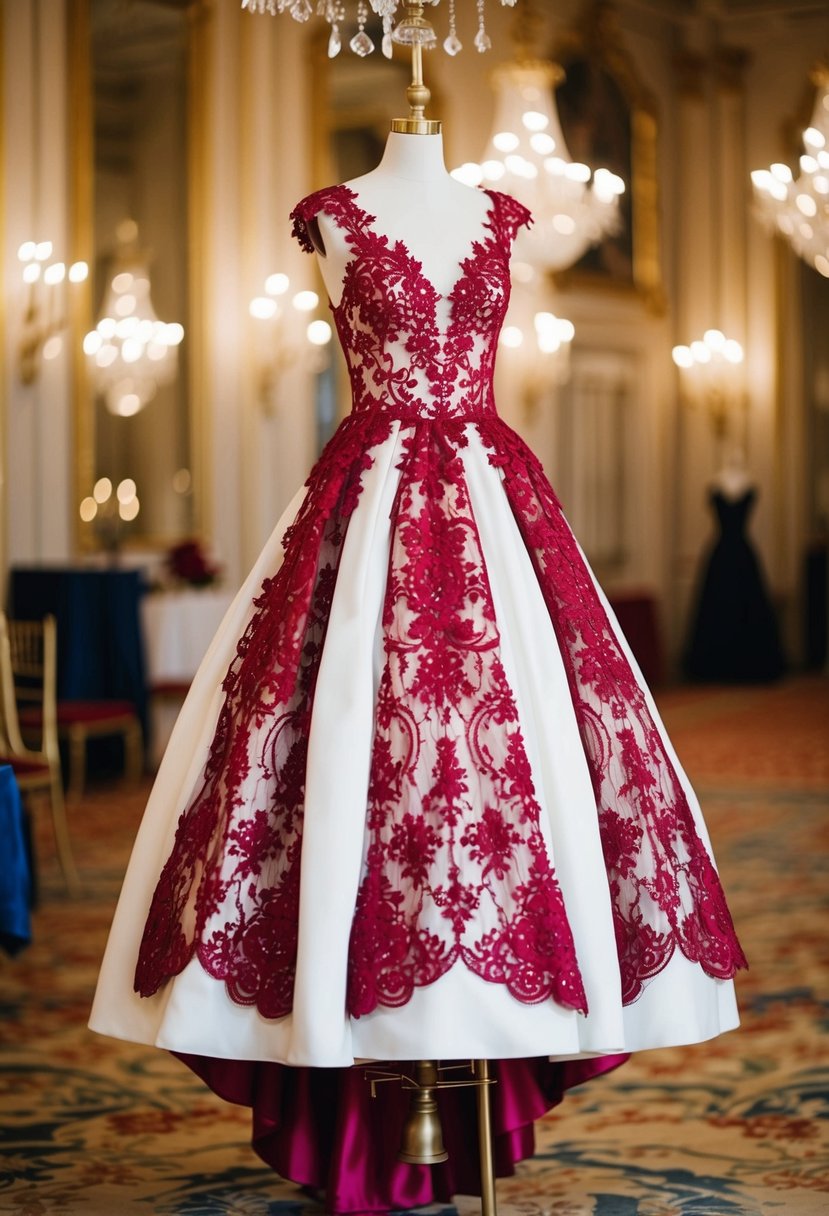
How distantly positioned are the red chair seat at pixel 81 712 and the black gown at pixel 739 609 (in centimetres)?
605

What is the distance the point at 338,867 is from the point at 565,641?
485 millimetres

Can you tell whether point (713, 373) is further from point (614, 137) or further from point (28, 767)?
point (28, 767)

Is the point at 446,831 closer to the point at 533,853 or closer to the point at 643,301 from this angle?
the point at 533,853

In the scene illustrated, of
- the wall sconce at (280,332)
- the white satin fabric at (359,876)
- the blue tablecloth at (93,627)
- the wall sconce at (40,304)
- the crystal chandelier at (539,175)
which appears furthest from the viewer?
the wall sconce at (280,332)

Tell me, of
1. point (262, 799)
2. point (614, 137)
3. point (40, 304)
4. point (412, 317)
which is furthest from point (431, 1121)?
point (614, 137)

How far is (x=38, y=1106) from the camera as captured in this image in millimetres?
3309

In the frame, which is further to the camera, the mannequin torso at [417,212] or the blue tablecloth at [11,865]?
the blue tablecloth at [11,865]

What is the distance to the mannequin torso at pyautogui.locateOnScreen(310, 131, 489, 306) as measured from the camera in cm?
248

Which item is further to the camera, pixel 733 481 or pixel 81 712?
pixel 733 481

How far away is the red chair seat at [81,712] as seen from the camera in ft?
21.2
